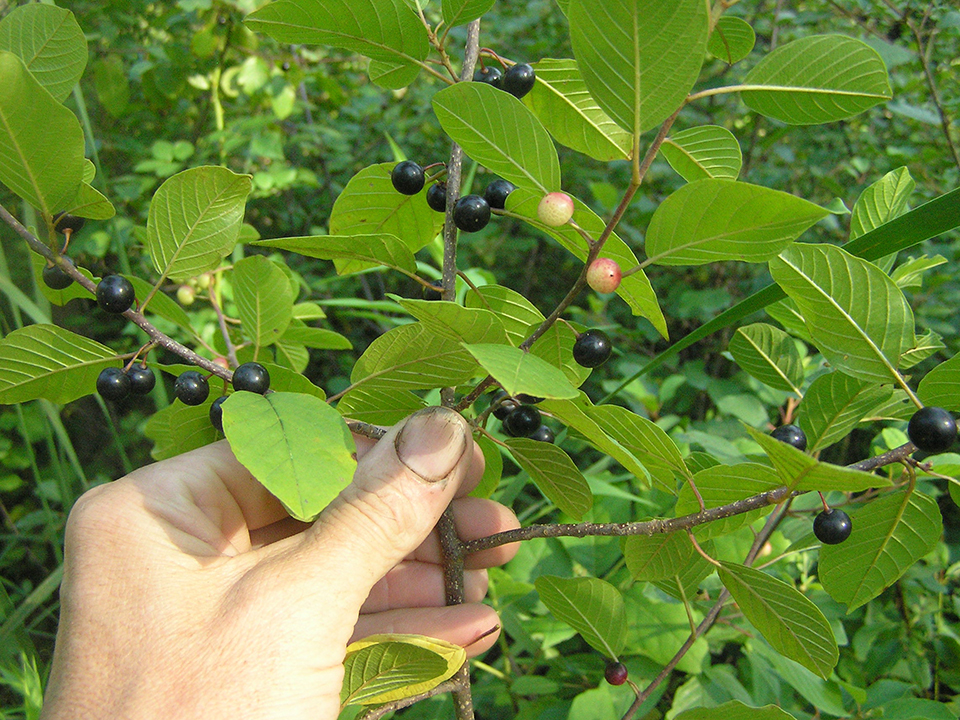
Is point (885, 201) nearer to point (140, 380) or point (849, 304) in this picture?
point (849, 304)

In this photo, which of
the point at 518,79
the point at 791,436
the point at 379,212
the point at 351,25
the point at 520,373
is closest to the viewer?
the point at 520,373

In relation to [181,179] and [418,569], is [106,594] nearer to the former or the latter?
[181,179]

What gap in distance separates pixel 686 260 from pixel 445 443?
0.44 m

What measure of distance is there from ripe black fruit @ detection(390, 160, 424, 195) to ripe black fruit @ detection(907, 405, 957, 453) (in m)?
0.79

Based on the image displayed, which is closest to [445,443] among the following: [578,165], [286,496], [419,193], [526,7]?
[286,496]

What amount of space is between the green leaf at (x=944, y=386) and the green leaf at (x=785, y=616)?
304 mm

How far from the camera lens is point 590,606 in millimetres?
1317

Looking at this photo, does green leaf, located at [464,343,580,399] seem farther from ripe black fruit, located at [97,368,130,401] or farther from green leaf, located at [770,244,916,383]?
ripe black fruit, located at [97,368,130,401]

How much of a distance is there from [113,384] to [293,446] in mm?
425

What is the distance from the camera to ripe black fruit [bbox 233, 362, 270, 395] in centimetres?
92

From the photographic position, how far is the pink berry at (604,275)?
2.54ft

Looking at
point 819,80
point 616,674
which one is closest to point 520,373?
point 819,80

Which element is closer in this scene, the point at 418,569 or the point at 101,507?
the point at 101,507

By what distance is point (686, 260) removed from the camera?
2.59ft
